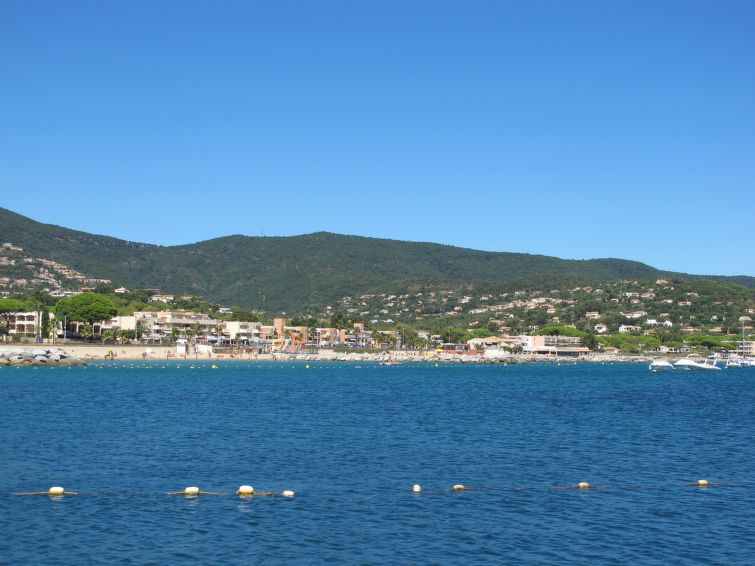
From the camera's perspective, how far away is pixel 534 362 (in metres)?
158

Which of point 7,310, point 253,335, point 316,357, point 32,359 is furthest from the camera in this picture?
point 253,335

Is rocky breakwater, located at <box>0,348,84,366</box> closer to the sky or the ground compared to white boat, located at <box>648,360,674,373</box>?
closer to the sky

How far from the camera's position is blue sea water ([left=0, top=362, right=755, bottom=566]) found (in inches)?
698

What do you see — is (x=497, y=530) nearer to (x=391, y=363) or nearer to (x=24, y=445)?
(x=24, y=445)

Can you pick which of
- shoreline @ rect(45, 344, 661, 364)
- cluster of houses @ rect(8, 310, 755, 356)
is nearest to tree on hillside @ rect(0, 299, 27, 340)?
cluster of houses @ rect(8, 310, 755, 356)

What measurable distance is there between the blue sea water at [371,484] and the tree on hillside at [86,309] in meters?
92.9

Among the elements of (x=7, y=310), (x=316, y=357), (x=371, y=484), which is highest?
(x=7, y=310)

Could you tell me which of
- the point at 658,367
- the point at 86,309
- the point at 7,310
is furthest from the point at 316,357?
the point at 658,367

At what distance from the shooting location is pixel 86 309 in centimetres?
13712

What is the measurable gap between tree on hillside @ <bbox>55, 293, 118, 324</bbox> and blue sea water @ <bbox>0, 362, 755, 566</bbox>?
92937mm

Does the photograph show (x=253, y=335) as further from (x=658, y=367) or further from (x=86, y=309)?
(x=658, y=367)


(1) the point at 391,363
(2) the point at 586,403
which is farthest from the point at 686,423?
(1) the point at 391,363

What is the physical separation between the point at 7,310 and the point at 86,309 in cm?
1365

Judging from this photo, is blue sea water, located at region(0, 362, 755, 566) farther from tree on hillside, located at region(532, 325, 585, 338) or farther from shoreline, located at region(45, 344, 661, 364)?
tree on hillside, located at region(532, 325, 585, 338)
